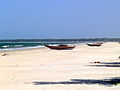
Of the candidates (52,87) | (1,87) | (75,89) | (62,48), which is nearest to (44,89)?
(52,87)

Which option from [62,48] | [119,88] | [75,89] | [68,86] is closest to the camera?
[119,88]

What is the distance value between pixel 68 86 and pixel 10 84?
2.50 meters

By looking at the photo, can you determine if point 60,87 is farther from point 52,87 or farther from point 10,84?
point 10,84

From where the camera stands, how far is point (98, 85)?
429 inches

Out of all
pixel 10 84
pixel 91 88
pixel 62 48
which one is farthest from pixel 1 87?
pixel 62 48

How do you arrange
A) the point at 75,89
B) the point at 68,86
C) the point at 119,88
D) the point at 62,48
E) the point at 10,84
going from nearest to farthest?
the point at 119,88, the point at 75,89, the point at 68,86, the point at 10,84, the point at 62,48

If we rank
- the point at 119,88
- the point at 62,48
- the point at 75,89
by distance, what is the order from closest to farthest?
the point at 119,88 → the point at 75,89 → the point at 62,48

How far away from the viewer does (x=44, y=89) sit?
34.0ft

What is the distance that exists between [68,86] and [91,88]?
3.22 feet

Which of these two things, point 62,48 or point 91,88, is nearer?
point 91,88

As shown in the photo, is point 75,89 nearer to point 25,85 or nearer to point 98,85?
point 98,85

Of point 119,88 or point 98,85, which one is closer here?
point 119,88

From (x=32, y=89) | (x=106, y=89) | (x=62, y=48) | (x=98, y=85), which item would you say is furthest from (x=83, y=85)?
(x=62, y=48)

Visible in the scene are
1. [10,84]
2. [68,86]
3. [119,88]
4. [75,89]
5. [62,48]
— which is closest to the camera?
[119,88]
